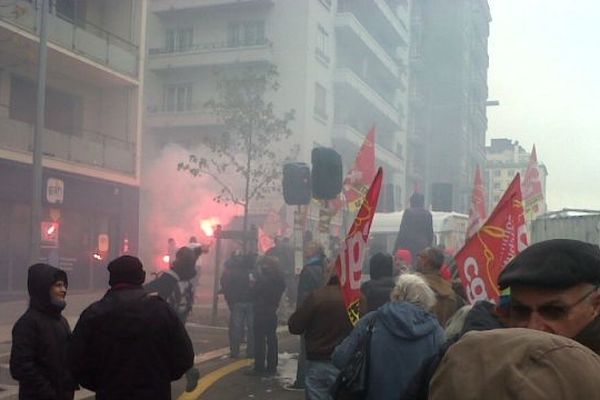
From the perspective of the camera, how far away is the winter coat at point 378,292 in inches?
235

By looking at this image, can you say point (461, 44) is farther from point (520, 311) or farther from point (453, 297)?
point (520, 311)

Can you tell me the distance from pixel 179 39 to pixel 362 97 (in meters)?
9.32

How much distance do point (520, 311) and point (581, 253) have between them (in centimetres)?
21

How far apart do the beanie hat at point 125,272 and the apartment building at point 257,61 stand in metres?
21.9

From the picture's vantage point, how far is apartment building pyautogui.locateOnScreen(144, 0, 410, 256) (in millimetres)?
27922

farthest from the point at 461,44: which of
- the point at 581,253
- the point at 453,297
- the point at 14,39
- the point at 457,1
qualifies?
the point at 581,253

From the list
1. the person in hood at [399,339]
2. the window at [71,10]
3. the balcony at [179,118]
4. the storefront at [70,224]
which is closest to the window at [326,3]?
the balcony at [179,118]

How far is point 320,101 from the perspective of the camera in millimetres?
29656

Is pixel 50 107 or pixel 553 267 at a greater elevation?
pixel 50 107

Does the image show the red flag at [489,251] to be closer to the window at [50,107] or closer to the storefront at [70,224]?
the storefront at [70,224]

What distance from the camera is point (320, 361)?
540 centimetres

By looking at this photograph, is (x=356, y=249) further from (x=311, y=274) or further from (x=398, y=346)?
(x=311, y=274)

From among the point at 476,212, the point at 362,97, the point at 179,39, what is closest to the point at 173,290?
the point at 476,212

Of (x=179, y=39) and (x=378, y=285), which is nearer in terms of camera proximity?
(x=378, y=285)
